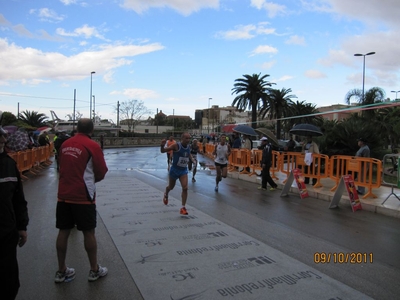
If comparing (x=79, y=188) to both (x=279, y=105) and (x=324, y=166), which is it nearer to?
(x=324, y=166)

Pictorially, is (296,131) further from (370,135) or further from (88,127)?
(88,127)

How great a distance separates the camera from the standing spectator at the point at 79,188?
3.76m

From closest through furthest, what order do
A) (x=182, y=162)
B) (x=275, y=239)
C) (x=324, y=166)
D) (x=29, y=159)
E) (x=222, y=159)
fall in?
(x=275, y=239), (x=182, y=162), (x=222, y=159), (x=324, y=166), (x=29, y=159)

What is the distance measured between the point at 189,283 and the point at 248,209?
4.49 metres

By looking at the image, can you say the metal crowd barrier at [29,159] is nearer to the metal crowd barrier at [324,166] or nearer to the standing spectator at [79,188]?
the metal crowd barrier at [324,166]

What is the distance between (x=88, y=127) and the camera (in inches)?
156

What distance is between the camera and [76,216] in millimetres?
3795

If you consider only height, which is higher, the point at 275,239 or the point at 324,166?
the point at 324,166

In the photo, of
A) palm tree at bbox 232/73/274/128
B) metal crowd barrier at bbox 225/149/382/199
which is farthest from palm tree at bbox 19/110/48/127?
metal crowd barrier at bbox 225/149/382/199

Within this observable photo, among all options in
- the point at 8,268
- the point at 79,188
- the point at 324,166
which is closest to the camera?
the point at 8,268

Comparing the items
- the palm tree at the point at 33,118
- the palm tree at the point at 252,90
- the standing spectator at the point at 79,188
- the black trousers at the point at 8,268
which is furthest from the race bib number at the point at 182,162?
the palm tree at the point at 33,118
